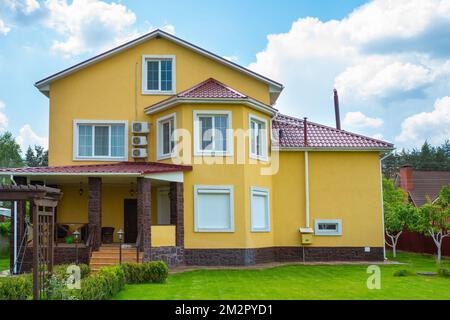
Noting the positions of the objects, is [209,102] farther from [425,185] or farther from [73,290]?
[425,185]

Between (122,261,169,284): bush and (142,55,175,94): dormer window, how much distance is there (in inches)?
358

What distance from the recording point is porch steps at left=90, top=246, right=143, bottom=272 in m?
17.4

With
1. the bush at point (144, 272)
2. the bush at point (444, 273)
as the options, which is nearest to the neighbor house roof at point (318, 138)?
the bush at point (444, 273)

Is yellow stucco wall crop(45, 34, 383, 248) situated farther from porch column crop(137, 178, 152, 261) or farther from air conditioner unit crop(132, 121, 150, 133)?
porch column crop(137, 178, 152, 261)

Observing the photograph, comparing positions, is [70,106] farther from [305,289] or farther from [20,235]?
[305,289]

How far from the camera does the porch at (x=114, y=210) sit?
17969 millimetres

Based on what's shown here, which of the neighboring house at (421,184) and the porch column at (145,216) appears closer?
the porch column at (145,216)

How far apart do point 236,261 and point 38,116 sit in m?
10.9

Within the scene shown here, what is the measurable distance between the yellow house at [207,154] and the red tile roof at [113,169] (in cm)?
16

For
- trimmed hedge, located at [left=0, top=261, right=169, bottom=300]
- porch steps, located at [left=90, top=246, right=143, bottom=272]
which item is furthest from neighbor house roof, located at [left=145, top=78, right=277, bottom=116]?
Answer: trimmed hedge, located at [left=0, top=261, right=169, bottom=300]

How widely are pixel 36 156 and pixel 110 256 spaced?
2557 inches

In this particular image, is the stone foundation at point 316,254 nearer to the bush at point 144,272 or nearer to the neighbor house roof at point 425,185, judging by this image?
the bush at point 144,272
